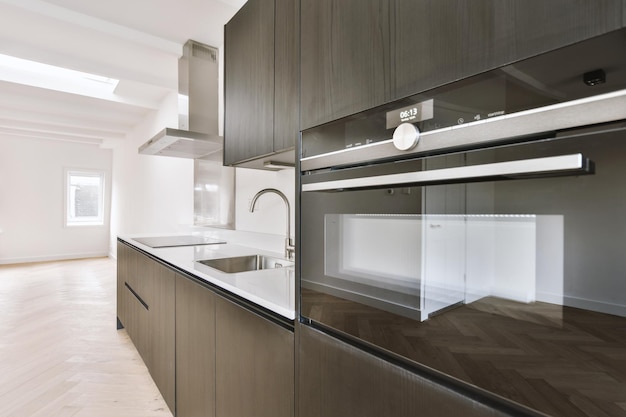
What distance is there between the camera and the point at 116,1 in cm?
233

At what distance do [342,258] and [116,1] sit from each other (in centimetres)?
259

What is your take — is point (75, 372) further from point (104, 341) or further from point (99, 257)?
point (99, 257)

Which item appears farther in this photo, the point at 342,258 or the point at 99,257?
the point at 99,257

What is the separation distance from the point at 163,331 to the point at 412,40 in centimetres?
206

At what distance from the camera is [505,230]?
22.6 inches

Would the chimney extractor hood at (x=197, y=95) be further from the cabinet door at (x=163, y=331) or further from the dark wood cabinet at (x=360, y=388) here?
the dark wood cabinet at (x=360, y=388)

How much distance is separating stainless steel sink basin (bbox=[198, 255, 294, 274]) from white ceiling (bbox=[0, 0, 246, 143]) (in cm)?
180

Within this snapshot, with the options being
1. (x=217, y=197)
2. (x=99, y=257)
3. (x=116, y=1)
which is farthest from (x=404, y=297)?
(x=99, y=257)

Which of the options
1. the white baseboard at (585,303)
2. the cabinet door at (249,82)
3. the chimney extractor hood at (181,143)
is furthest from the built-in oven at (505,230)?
the chimney extractor hood at (181,143)

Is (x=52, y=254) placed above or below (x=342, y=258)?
below

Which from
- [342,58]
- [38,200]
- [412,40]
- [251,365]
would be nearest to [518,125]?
[412,40]

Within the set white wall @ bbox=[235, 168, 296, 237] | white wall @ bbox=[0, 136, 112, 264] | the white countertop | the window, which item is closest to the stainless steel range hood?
white wall @ bbox=[235, 168, 296, 237]

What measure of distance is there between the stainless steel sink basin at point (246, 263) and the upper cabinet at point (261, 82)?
62 cm

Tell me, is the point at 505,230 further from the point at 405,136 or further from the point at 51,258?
the point at 51,258
